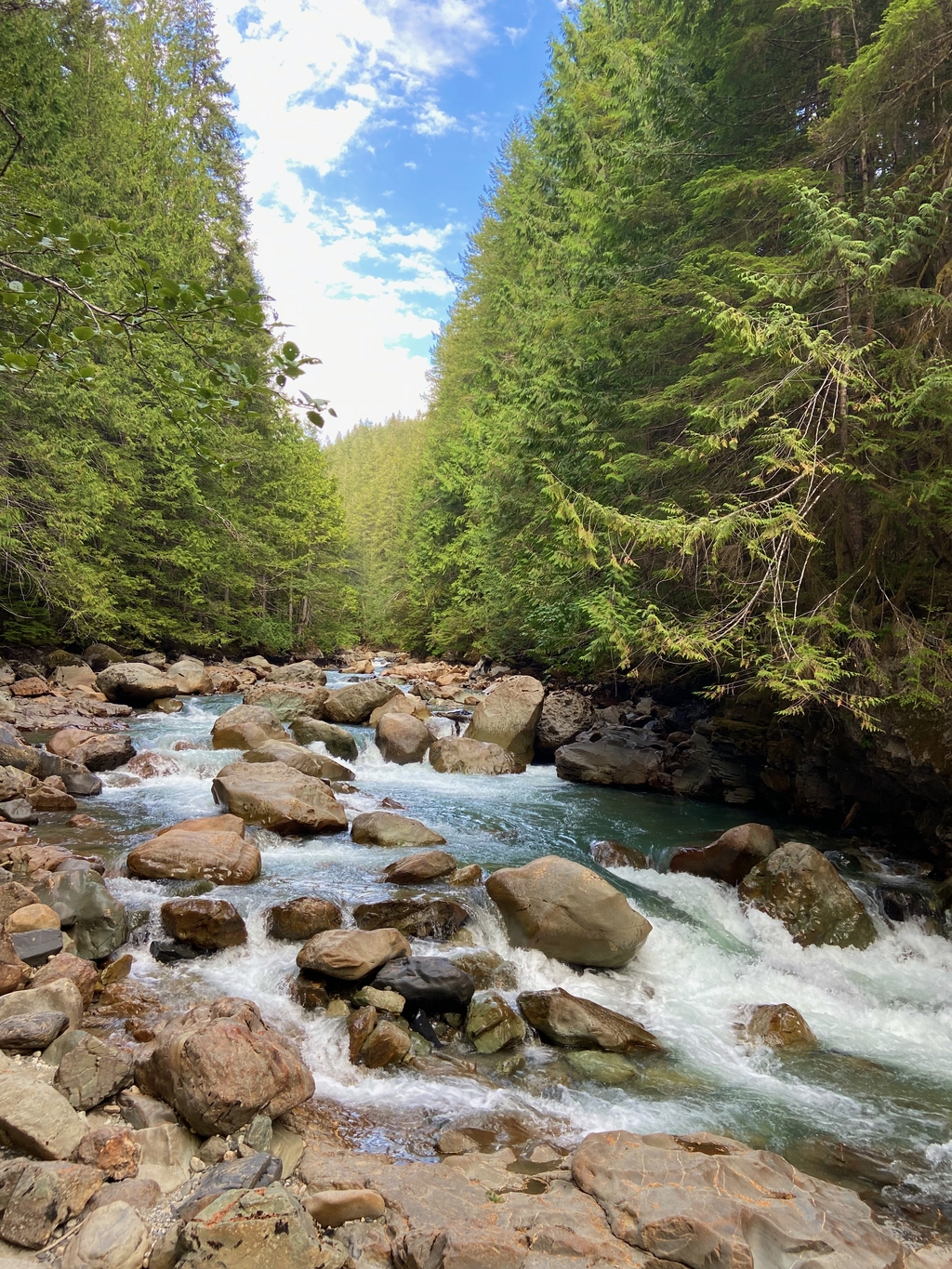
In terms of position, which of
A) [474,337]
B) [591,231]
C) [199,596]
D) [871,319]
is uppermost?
[474,337]

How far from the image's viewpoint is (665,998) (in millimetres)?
5617

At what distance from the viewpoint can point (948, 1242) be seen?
3.36 metres

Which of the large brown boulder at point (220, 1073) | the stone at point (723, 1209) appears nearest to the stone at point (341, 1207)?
the large brown boulder at point (220, 1073)

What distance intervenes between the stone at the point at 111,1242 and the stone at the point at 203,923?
2.60m

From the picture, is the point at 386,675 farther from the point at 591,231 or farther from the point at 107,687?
the point at 591,231

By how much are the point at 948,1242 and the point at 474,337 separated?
90.7ft

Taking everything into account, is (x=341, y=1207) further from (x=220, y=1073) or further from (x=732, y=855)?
Result: (x=732, y=855)

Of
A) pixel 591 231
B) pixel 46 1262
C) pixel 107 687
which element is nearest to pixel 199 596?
pixel 107 687

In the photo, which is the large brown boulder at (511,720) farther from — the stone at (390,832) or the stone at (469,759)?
the stone at (390,832)

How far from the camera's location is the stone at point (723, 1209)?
9.83 ft

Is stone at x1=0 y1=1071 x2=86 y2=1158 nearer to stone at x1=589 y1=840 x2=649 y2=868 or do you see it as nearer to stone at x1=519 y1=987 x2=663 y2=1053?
stone at x1=519 y1=987 x2=663 y2=1053

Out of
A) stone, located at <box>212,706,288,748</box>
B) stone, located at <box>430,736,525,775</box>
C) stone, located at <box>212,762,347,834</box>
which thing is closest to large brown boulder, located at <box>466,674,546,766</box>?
stone, located at <box>430,736,525,775</box>

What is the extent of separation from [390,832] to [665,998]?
11.4ft

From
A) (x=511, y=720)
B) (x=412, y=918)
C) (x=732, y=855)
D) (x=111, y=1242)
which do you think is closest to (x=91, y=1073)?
(x=111, y=1242)
